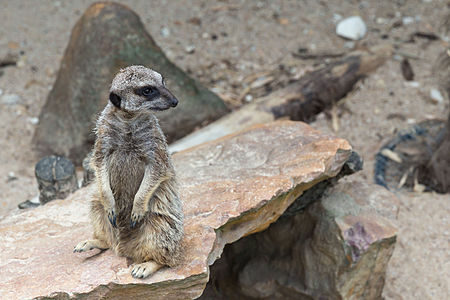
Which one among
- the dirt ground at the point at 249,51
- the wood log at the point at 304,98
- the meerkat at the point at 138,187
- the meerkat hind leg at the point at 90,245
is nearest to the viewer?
the meerkat at the point at 138,187

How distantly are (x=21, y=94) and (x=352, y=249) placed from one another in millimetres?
4028

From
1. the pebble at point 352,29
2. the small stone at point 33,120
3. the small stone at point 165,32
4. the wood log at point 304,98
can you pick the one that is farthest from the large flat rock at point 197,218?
the small stone at point 165,32

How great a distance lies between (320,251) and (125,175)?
157 centimetres

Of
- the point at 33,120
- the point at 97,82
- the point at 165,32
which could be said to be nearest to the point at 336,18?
the point at 165,32

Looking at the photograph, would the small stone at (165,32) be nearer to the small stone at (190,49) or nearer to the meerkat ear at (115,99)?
the small stone at (190,49)

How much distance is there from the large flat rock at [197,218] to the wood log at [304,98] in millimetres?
976

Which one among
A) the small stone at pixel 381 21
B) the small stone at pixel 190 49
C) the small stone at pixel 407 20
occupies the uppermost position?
the small stone at pixel 190 49

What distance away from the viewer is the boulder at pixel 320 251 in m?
3.22

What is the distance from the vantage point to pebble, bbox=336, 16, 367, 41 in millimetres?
6262

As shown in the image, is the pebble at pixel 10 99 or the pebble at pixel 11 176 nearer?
the pebble at pixel 11 176

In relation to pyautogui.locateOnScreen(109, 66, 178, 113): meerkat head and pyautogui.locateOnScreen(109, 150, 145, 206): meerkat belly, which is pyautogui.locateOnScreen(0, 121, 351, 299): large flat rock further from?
pyautogui.locateOnScreen(109, 66, 178, 113): meerkat head

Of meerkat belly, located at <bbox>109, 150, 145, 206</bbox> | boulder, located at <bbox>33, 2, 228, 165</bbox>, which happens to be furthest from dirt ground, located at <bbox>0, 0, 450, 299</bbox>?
meerkat belly, located at <bbox>109, 150, 145, 206</bbox>

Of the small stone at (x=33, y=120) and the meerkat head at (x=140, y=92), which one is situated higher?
the meerkat head at (x=140, y=92)

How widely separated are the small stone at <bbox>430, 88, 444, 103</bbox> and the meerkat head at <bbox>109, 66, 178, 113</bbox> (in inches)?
165
